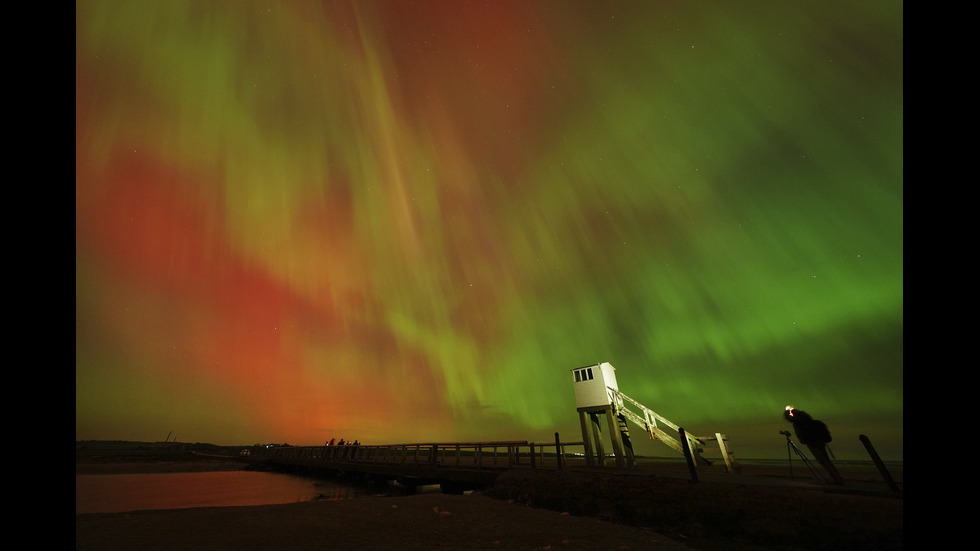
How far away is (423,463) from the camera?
29.3 metres

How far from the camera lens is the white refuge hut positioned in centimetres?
2323

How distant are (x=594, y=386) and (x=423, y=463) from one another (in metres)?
13.3

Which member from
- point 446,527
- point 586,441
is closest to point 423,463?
point 586,441

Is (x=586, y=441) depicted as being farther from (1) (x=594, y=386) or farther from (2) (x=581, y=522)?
(2) (x=581, y=522)

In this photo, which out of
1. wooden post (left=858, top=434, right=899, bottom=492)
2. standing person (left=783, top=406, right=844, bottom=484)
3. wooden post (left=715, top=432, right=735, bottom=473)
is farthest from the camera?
wooden post (left=715, top=432, right=735, bottom=473)

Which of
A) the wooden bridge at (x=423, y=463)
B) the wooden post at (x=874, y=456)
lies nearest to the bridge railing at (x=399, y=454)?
the wooden bridge at (x=423, y=463)

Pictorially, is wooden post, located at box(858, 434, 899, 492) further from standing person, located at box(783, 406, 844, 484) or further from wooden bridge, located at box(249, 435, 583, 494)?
wooden bridge, located at box(249, 435, 583, 494)

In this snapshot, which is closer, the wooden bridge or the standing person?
the standing person

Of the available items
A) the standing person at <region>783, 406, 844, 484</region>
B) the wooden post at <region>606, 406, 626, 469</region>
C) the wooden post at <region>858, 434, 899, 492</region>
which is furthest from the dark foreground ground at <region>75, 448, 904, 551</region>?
the wooden post at <region>606, 406, 626, 469</region>

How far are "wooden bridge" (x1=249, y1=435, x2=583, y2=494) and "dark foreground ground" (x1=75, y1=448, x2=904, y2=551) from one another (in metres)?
6.17
